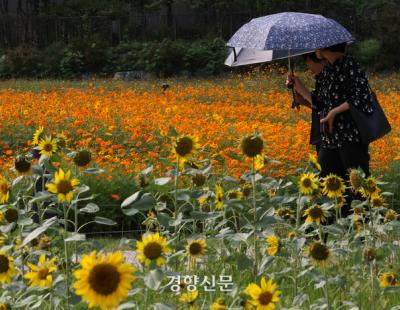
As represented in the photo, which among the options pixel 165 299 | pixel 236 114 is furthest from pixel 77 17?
pixel 165 299

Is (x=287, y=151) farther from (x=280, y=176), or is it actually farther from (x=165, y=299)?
(x=165, y=299)

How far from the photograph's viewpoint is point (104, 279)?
193cm

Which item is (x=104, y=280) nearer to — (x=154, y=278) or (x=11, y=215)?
(x=154, y=278)

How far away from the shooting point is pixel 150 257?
249 cm

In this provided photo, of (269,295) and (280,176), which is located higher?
(269,295)

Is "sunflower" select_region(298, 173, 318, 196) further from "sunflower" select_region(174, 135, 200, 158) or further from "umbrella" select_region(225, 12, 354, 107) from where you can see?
"umbrella" select_region(225, 12, 354, 107)

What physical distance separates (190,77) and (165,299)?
18.3 m

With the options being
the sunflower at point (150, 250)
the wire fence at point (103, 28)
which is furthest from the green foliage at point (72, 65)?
the sunflower at point (150, 250)

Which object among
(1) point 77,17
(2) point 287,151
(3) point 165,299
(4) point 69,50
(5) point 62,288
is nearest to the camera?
(5) point 62,288

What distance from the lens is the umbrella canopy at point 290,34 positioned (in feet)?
18.0

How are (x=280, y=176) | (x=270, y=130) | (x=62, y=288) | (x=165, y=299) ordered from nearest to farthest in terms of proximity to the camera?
(x=62, y=288) < (x=165, y=299) < (x=280, y=176) < (x=270, y=130)

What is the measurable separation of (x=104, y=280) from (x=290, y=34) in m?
4.05

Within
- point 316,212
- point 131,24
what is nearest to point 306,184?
point 316,212

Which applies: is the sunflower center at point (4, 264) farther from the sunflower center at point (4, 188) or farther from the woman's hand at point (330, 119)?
the woman's hand at point (330, 119)
